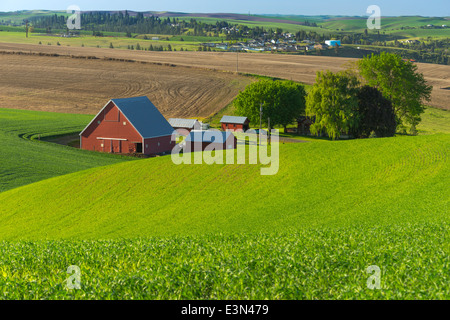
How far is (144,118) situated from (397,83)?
4196 centimetres

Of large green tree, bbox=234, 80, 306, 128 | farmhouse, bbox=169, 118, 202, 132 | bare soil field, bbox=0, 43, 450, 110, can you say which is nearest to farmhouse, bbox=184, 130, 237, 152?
farmhouse, bbox=169, 118, 202, 132

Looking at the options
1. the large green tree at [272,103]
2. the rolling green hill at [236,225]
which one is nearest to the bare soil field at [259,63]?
the large green tree at [272,103]

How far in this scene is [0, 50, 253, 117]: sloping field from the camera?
106794mm

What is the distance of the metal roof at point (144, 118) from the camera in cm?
6844

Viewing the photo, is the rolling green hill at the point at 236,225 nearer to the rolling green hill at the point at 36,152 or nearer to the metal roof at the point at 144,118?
the rolling green hill at the point at 36,152

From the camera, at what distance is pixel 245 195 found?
36969 mm

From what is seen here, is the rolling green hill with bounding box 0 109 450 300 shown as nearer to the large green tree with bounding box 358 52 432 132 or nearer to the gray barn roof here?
the gray barn roof

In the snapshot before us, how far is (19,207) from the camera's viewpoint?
38.3 meters

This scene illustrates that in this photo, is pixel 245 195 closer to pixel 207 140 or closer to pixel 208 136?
pixel 207 140

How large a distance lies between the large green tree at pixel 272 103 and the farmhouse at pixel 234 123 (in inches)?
74.7

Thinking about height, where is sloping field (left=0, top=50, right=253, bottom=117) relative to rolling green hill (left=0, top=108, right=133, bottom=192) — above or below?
above

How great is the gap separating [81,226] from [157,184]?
935cm

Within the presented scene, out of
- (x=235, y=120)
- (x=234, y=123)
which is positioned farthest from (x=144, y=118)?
(x=235, y=120)
